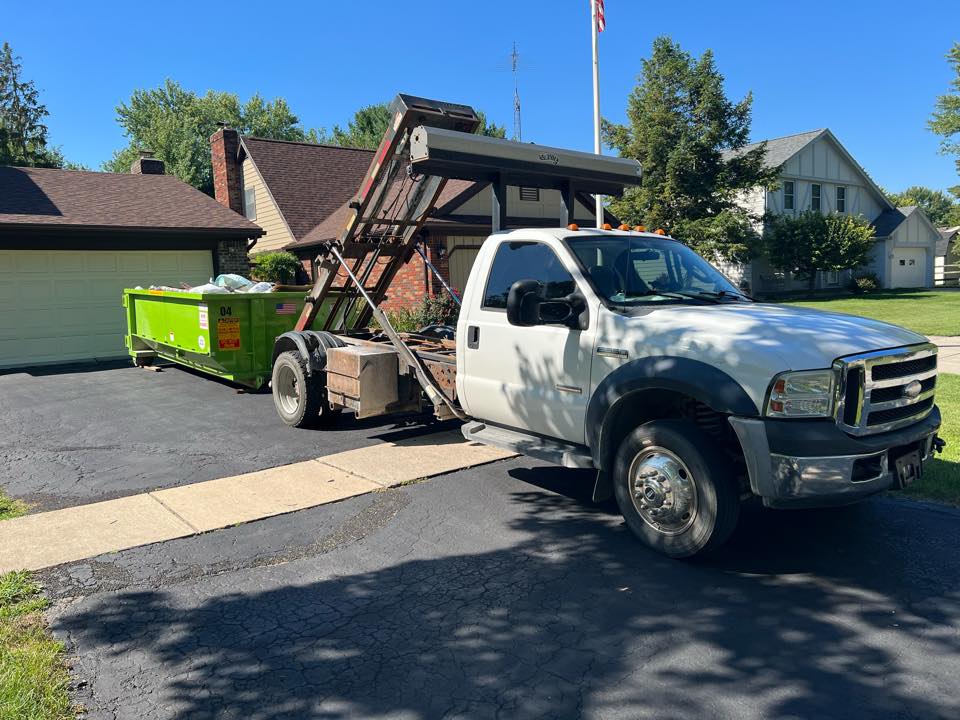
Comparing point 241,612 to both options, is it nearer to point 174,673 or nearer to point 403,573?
point 174,673

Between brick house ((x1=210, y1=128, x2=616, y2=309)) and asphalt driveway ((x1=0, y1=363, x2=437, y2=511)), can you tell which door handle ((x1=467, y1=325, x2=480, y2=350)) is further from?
brick house ((x1=210, y1=128, x2=616, y2=309))

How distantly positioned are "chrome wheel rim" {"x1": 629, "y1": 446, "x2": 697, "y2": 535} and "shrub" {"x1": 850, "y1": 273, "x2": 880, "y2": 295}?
35.8 metres

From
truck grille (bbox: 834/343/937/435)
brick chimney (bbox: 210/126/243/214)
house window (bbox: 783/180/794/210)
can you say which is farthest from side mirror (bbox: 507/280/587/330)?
house window (bbox: 783/180/794/210)

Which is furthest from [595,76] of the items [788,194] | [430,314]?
[788,194]

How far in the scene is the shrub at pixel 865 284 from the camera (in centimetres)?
3625

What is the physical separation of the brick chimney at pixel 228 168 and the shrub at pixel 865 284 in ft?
94.5

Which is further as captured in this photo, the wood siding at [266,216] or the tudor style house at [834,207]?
the tudor style house at [834,207]

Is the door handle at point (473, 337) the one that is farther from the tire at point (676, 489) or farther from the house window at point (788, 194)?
the house window at point (788, 194)

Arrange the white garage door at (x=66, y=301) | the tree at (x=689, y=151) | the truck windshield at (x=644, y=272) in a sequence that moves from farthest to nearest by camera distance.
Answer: the tree at (x=689, y=151), the white garage door at (x=66, y=301), the truck windshield at (x=644, y=272)

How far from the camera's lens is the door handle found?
6.06m

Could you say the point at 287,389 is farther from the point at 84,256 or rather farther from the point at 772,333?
the point at 84,256

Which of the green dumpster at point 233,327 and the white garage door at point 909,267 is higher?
the white garage door at point 909,267

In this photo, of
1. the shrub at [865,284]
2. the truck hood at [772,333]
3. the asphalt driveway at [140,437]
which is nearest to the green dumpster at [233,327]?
the asphalt driveway at [140,437]

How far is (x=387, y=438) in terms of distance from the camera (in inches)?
326
